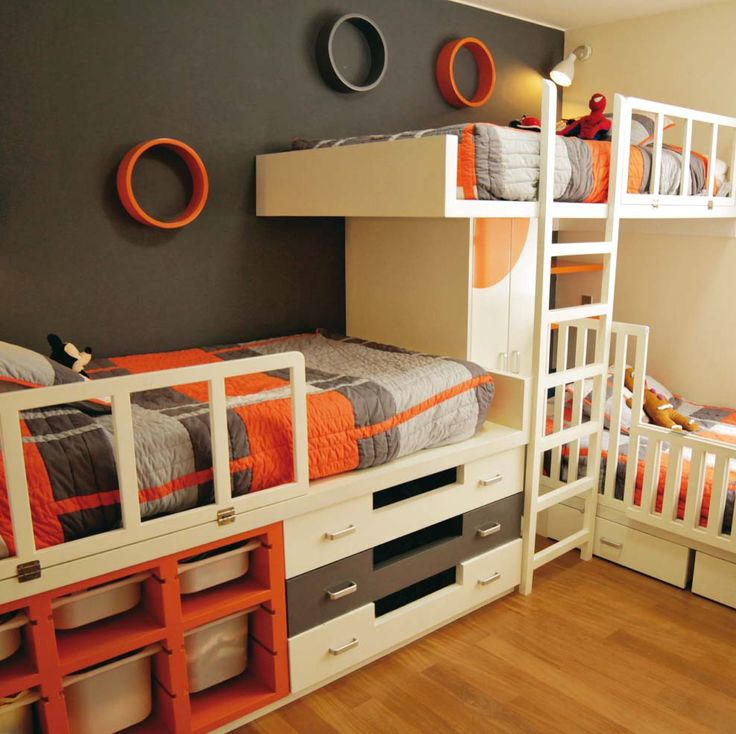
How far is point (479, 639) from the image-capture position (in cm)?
232

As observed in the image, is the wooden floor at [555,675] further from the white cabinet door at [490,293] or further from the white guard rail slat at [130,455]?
the white cabinet door at [490,293]

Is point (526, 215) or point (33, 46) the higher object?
point (33, 46)

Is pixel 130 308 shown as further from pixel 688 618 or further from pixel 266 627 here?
pixel 688 618

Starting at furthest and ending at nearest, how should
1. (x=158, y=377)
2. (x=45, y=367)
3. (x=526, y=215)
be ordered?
(x=526, y=215)
(x=45, y=367)
(x=158, y=377)

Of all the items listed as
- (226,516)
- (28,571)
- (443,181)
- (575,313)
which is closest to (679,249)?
(575,313)

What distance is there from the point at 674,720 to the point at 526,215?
1.53 m

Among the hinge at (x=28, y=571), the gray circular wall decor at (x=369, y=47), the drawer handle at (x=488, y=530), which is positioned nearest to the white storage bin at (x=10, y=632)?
the hinge at (x=28, y=571)

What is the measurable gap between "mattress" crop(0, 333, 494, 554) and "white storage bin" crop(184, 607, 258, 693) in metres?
0.37

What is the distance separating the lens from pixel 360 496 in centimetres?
206

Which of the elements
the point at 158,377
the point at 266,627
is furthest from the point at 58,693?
the point at 158,377

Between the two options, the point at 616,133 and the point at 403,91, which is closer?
the point at 616,133

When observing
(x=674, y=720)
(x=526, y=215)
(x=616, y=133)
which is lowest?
(x=674, y=720)

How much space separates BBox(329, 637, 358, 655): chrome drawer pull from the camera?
81.3 inches

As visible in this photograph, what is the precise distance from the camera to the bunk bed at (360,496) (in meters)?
1.58
